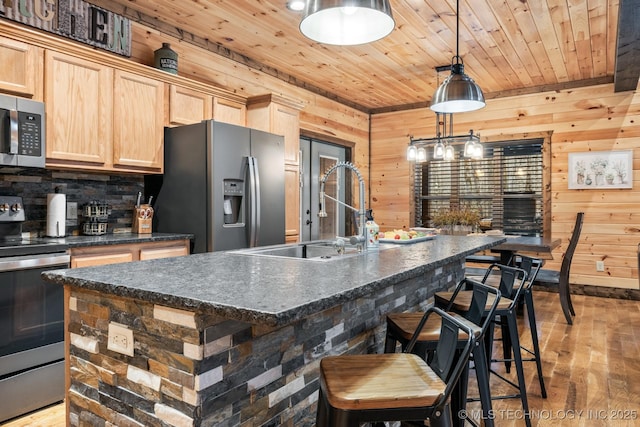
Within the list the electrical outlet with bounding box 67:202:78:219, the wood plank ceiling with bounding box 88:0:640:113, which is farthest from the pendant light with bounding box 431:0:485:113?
the electrical outlet with bounding box 67:202:78:219

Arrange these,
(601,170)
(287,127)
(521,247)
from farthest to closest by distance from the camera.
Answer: (601,170)
(287,127)
(521,247)

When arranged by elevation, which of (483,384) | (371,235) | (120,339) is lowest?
(483,384)

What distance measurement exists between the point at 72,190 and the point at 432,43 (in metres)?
3.42

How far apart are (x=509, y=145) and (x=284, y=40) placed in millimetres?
3476

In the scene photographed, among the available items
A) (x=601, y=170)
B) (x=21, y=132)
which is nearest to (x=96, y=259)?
(x=21, y=132)

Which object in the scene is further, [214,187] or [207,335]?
[214,187]

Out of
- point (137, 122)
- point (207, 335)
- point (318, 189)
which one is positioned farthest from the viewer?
point (318, 189)

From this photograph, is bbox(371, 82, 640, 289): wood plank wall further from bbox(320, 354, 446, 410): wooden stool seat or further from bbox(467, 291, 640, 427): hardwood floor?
bbox(320, 354, 446, 410): wooden stool seat

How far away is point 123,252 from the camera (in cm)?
287

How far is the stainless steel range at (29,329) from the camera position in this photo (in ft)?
7.35

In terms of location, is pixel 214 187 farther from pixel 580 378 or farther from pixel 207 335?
pixel 580 378

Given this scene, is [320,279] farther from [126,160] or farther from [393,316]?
[126,160]

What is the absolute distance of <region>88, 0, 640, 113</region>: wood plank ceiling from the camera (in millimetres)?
3416

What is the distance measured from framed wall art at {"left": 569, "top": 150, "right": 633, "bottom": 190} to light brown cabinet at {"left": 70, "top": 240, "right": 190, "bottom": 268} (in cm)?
475
